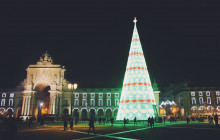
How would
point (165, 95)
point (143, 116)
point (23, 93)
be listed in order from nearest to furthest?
1. point (143, 116)
2. point (23, 93)
3. point (165, 95)

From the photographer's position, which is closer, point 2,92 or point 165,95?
point 2,92

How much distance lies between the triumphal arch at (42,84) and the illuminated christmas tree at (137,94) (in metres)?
46.4

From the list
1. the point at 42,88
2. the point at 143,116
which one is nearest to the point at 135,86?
the point at 143,116

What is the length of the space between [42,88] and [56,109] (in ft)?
43.4

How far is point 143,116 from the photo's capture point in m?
28.0

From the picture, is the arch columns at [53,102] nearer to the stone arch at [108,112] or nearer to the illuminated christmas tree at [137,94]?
the stone arch at [108,112]

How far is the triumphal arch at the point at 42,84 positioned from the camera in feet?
230

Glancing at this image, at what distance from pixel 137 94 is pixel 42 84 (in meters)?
55.4

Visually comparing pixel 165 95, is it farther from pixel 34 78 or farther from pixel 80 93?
pixel 34 78

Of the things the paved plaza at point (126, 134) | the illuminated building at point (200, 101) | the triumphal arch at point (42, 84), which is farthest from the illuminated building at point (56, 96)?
the paved plaza at point (126, 134)

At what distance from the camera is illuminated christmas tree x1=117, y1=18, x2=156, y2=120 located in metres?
28.0

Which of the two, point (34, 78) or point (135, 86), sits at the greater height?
point (34, 78)

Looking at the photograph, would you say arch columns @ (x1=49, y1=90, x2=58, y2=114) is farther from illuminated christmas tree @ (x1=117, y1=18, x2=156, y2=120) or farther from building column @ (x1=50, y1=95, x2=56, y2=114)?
illuminated christmas tree @ (x1=117, y1=18, x2=156, y2=120)

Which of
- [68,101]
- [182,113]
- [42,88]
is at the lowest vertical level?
[182,113]
